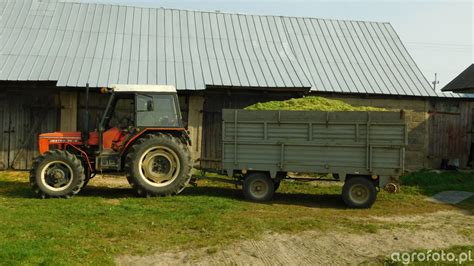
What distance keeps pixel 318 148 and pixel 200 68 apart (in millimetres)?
6810

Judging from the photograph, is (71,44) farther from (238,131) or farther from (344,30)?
(344,30)

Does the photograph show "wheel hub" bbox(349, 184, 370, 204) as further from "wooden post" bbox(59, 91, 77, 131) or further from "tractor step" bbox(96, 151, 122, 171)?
"wooden post" bbox(59, 91, 77, 131)

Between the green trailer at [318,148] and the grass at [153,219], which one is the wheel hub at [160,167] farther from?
the green trailer at [318,148]

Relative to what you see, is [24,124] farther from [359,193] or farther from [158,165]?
[359,193]

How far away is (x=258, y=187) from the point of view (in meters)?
9.40

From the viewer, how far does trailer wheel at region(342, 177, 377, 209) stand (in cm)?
891

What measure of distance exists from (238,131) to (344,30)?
1079 cm

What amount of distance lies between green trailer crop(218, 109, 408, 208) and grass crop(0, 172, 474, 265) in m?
0.46

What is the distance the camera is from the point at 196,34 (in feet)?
54.7

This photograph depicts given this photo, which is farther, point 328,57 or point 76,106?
point 328,57

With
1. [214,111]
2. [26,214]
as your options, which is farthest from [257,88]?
[26,214]

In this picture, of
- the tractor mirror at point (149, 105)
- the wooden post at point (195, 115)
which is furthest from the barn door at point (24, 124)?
the tractor mirror at point (149, 105)

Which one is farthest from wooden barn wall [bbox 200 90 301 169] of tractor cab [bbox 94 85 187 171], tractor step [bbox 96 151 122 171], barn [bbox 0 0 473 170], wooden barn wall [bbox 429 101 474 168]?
wooden barn wall [bbox 429 101 474 168]

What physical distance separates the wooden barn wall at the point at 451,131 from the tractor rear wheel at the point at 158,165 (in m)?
10.0
